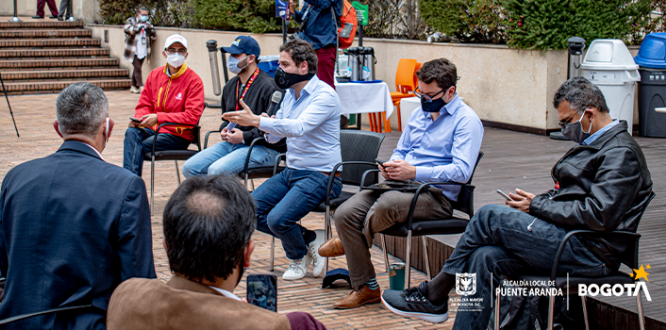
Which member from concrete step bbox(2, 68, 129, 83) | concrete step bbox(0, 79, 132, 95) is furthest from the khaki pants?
concrete step bbox(2, 68, 129, 83)

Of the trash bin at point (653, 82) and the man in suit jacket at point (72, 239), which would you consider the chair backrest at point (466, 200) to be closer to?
the man in suit jacket at point (72, 239)

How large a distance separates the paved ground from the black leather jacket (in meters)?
0.99

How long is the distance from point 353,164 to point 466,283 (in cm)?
169

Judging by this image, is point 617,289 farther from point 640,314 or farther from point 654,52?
point 654,52

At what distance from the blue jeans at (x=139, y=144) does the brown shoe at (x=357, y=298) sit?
2708 millimetres

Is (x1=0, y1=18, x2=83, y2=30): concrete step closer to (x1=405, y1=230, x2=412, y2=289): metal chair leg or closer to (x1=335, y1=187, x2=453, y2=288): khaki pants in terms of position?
(x1=335, y1=187, x2=453, y2=288): khaki pants

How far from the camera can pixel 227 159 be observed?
5441 millimetres

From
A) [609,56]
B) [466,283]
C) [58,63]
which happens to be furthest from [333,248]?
[58,63]

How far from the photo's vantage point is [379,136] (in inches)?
188

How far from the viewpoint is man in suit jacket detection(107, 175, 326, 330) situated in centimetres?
168

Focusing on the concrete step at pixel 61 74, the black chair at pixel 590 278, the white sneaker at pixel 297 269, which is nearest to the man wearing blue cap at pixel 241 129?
the white sneaker at pixel 297 269

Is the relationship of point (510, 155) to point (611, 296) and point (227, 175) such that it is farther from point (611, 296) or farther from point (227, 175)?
point (227, 175)

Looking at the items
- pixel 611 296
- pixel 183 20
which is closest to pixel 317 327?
pixel 611 296

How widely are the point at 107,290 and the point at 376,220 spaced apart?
5.86 ft
